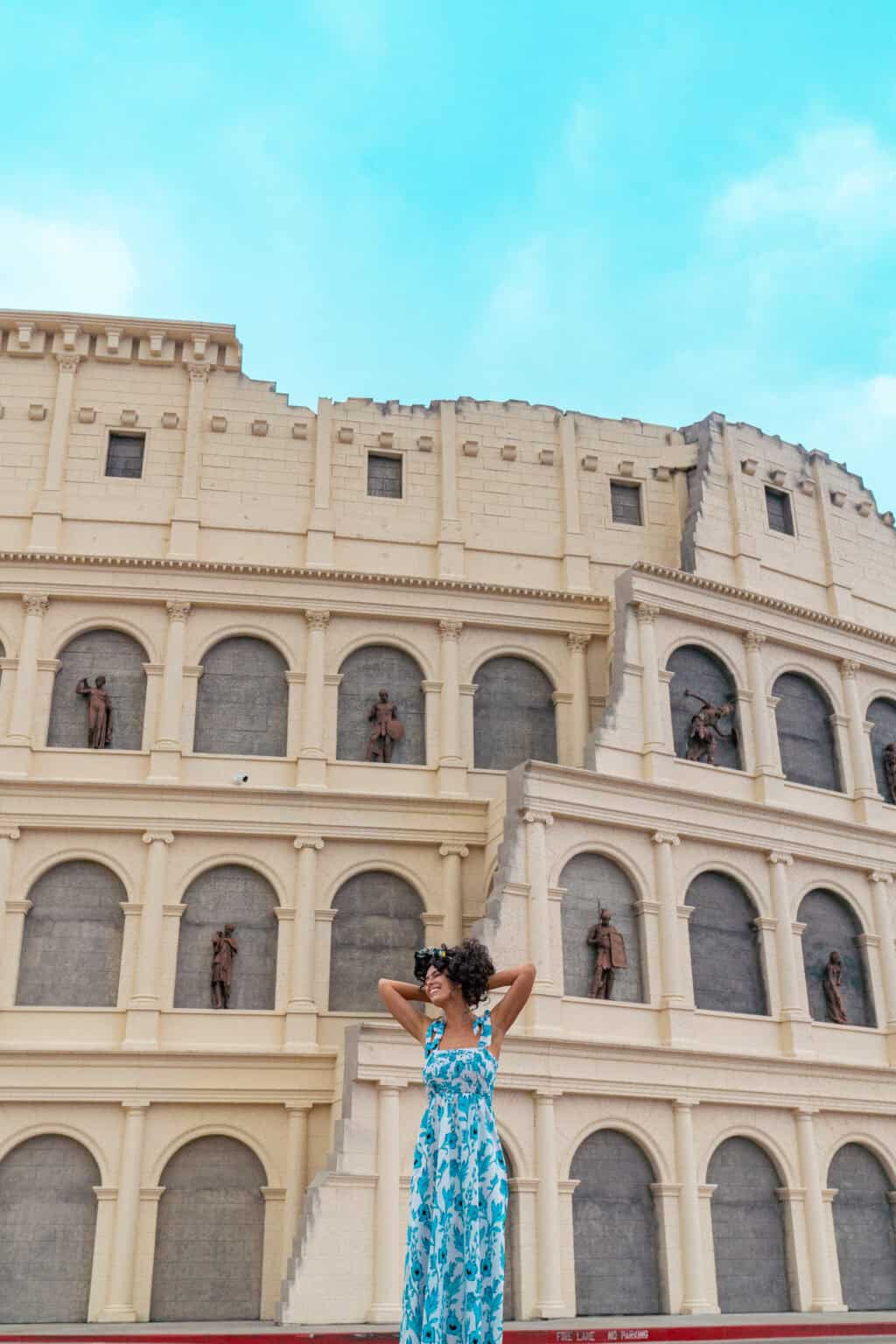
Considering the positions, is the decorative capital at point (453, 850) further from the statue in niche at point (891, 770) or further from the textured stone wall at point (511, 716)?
the statue in niche at point (891, 770)

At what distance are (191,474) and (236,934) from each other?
9.42 metres

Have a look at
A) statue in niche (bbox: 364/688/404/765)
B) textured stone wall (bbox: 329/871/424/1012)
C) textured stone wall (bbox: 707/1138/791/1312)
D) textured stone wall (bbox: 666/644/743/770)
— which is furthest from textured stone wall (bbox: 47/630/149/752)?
textured stone wall (bbox: 707/1138/791/1312)

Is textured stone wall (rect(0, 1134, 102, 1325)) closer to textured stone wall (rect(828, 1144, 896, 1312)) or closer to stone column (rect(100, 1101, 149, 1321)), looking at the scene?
stone column (rect(100, 1101, 149, 1321))

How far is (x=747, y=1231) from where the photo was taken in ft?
77.6

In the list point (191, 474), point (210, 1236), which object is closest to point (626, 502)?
point (191, 474)

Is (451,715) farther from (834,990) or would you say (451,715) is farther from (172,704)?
(834,990)

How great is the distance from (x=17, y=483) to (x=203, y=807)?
7948 millimetres

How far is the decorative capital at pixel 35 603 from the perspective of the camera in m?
26.6

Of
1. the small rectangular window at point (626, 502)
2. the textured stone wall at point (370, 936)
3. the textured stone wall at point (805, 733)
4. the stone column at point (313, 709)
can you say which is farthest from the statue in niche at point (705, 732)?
the stone column at point (313, 709)

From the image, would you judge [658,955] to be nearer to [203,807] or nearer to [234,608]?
[203,807]

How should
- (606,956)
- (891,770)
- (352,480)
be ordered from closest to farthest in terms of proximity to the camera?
1. (606,956)
2. (352,480)
3. (891,770)

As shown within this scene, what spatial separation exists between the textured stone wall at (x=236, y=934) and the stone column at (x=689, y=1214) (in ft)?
24.8

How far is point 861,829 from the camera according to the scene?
27.9 meters

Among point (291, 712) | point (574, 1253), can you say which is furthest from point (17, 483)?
point (574, 1253)
